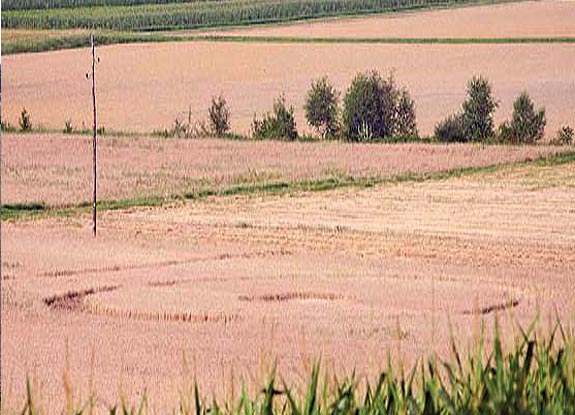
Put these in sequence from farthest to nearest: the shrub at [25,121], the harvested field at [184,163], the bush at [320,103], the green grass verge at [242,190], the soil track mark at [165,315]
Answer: the green grass verge at [242,190]
the bush at [320,103]
the harvested field at [184,163]
the shrub at [25,121]
the soil track mark at [165,315]

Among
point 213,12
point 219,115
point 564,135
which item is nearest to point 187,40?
point 213,12

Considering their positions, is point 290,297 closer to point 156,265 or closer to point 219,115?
point 156,265

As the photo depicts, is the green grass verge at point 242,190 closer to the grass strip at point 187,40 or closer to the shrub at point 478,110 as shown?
the shrub at point 478,110

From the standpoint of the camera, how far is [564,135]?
7.34 metres

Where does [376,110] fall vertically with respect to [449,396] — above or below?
above

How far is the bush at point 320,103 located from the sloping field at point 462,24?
1.37 feet

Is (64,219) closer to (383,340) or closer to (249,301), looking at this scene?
(249,301)

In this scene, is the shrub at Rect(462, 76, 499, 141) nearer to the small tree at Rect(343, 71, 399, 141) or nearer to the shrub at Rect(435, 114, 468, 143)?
the shrub at Rect(435, 114, 468, 143)

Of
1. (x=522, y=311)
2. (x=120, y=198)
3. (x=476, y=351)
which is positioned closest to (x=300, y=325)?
(x=522, y=311)

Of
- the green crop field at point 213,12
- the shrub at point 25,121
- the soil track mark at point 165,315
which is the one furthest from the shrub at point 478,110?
the shrub at point 25,121

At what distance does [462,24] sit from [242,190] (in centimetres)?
174

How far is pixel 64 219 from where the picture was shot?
8.27 meters

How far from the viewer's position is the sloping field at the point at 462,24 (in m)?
7.23

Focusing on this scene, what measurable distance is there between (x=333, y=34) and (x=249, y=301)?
5.34 feet
